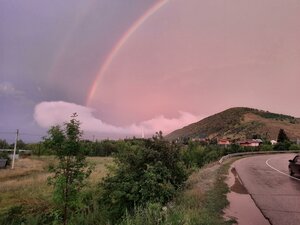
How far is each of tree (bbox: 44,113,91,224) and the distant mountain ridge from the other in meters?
109

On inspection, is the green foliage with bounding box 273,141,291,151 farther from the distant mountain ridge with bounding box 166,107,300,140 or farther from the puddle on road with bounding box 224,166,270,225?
the puddle on road with bounding box 224,166,270,225

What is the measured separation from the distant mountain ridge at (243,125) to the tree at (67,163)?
109 meters

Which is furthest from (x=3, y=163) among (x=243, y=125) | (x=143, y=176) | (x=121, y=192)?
(x=243, y=125)

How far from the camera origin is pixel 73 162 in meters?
10.8

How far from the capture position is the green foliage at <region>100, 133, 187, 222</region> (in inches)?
547

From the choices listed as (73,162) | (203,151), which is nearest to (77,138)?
(73,162)

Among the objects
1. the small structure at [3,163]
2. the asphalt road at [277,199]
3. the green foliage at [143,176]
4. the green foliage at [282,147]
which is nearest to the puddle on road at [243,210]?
the asphalt road at [277,199]

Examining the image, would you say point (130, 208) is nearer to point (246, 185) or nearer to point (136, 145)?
point (136, 145)

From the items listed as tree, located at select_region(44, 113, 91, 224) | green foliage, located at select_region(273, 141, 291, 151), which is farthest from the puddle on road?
green foliage, located at select_region(273, 141, 291, 151)

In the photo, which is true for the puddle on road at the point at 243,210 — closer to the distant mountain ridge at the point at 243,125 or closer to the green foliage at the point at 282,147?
the green foliage at the point at 282,147

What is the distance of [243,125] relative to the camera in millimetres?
153875

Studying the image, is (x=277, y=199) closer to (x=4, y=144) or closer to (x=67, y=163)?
(x=67, y=163)

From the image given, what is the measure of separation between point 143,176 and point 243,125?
5771 inches

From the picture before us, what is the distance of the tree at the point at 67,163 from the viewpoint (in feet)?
34.4
